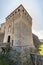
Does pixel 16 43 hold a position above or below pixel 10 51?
above

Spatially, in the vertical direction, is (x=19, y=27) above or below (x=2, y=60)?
above

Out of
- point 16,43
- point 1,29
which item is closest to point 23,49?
point 16,43

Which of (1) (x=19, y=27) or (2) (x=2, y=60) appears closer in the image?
(2) (x=2, y=60)

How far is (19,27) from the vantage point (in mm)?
20125

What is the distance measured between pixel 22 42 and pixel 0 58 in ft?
17.7

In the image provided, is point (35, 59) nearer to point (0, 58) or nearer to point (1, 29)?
point (0, 58)

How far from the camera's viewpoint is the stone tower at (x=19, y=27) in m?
19.8

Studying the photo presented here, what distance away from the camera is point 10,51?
1692 cm

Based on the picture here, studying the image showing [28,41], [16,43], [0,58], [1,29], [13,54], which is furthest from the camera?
[1,29]

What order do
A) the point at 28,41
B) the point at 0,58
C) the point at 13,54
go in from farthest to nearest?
the point at 28,41
the point at 13,54
the point at 0,58

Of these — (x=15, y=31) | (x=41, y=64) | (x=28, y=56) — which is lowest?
(x=41, y=64)

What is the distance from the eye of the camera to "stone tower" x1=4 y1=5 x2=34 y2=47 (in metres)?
19.8

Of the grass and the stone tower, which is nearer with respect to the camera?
the grass

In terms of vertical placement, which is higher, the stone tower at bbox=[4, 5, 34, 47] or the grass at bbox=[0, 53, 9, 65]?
the stone tower at bbox=[4, 5, 34, 47]
